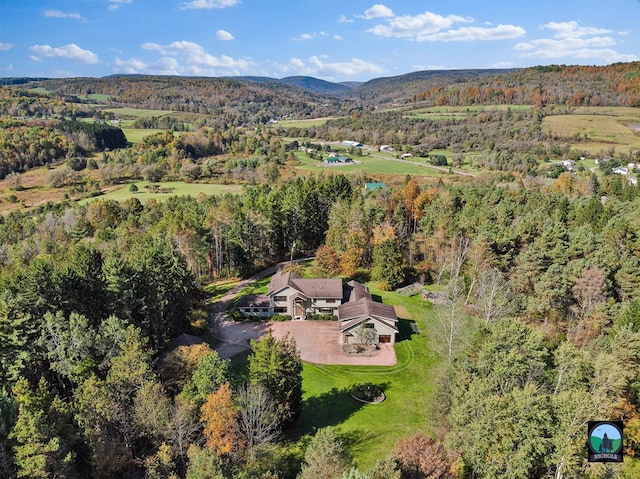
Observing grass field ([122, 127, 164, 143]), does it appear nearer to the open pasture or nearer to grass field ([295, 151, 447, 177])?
grass field ([295, 151, 447, 177])

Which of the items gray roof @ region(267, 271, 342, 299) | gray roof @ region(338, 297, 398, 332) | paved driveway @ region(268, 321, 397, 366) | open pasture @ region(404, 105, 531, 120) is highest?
open pasture @ region(404, 105, 531, 120)

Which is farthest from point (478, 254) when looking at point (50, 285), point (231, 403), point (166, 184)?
point (166, 184)

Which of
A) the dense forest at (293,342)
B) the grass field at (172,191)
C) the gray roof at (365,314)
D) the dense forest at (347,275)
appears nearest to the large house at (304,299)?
the gray roof at (365,314)

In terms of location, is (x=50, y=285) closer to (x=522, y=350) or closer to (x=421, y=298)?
(x=522, y=350)

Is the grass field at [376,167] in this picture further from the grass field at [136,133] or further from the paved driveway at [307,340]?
the grass field at [136,133]

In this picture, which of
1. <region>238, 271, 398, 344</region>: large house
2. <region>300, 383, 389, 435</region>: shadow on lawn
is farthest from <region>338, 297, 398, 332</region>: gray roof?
<region>300, 383, 389, 435</region>: shadow on lawn

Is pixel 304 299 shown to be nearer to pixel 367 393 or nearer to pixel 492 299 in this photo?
pixel 367 393

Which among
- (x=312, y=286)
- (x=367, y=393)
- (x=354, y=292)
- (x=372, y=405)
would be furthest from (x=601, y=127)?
(x=372, y=405)
